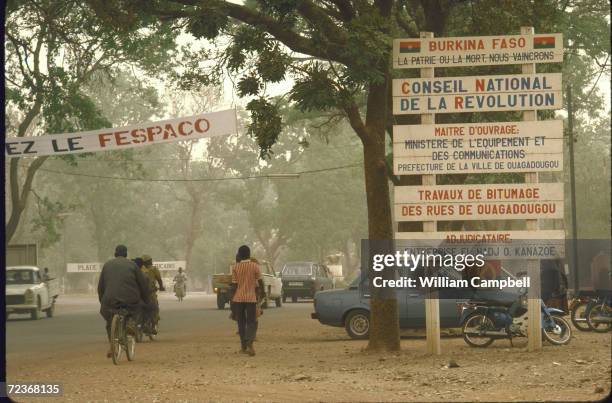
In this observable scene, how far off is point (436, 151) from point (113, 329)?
239 inches

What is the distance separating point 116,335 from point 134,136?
32.6 ft

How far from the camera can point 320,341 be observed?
24.3m

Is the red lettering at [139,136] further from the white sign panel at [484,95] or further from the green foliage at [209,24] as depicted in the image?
the white sign panel at [484,95]

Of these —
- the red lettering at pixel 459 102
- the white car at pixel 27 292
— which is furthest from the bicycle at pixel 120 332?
the white car at pixel 27 292

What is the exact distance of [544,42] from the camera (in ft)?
59.7

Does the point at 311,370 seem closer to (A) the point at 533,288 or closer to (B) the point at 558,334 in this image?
(A) the point at 533,288

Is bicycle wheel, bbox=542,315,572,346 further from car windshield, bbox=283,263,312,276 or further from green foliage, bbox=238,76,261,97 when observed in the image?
car windshield, bbox=283,263,312,276

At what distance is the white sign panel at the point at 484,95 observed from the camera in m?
17.9

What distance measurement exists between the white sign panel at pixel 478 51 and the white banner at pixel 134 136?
737 centimetres

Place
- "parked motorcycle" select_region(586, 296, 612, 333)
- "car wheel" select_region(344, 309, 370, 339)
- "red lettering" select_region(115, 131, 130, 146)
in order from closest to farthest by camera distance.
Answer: "parked motorcycle" select_region(586, 296, 612, 333)
"car wheel" select_region(344, 309, 370, 339)
"red lettering" select_region(115, 131, 130, 146)

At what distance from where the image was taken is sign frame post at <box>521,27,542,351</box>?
711 inches

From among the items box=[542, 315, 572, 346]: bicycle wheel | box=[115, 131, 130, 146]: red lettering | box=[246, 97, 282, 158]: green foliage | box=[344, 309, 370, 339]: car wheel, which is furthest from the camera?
box=[115, 131, 130, 146]: red lettering

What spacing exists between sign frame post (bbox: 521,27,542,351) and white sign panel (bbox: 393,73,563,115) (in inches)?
6.7

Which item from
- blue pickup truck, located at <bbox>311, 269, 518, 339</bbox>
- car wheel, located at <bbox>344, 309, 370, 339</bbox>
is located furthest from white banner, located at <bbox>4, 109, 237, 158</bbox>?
car wheel, located at <bbox>344, 309, 370, 339</bbox>
